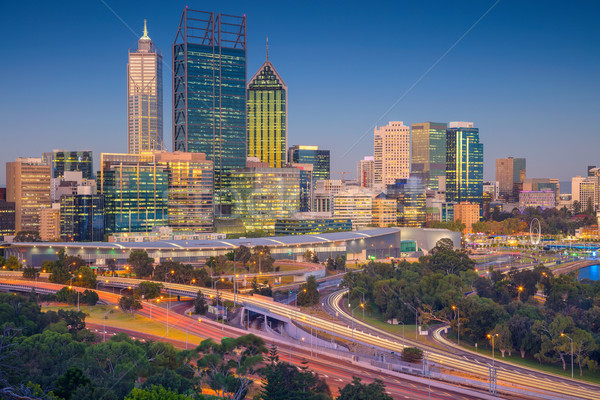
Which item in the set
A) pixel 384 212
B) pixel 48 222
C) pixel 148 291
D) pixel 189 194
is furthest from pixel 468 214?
pixel 148 291

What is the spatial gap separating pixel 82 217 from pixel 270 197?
144 ft

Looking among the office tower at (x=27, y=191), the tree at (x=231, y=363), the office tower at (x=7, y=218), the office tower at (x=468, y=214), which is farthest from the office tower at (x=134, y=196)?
the tree at (x=231, y=363)

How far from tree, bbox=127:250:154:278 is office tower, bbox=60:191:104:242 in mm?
56517

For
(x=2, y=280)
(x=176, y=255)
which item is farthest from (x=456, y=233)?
(x=2, y=280)

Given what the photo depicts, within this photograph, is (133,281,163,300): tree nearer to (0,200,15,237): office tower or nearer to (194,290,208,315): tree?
(194,290,208,315): tree

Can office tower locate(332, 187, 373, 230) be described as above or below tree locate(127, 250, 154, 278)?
above

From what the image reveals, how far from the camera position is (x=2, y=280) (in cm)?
7231

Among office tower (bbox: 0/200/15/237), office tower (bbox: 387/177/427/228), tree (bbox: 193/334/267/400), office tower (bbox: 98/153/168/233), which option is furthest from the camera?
office tower (bbox: 387/177/427/228)

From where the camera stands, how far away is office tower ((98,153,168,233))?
439 feet

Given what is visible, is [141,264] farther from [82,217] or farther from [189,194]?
[189,194]

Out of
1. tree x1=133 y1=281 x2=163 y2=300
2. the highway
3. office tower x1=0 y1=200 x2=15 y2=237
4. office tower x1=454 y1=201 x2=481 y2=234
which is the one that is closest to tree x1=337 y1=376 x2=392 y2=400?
the highway

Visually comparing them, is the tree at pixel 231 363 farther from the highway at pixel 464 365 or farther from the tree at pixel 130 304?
the tree at pixel 130 304

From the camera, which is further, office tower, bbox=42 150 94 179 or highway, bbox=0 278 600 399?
office tower, bbox=42 150 94 179

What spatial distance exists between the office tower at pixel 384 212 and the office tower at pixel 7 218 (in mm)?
89179
